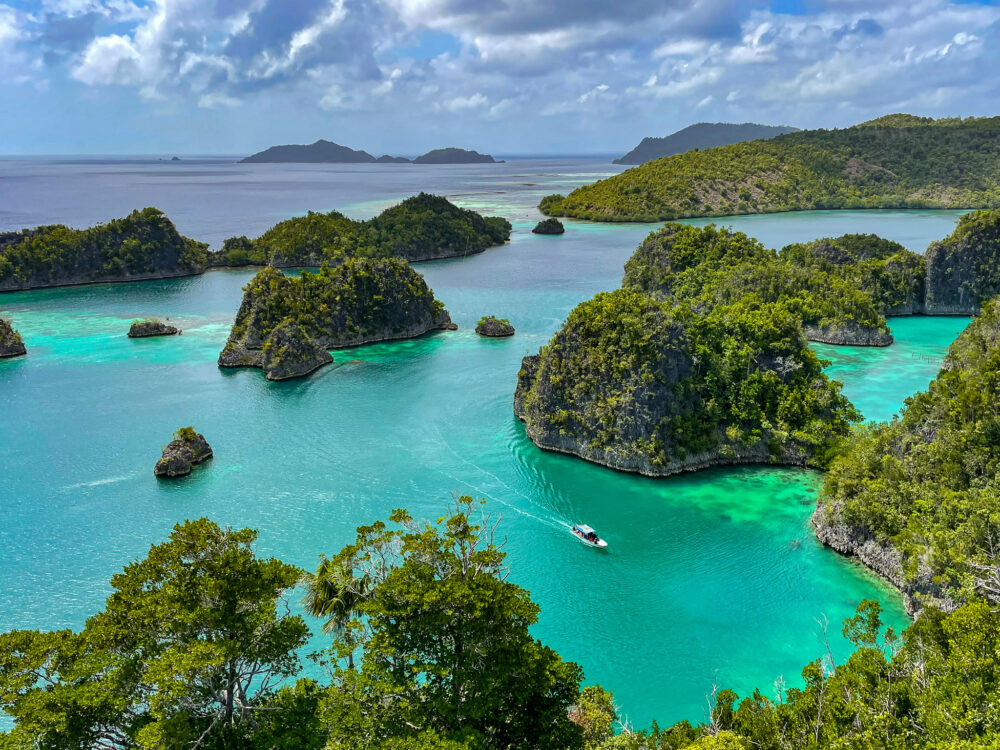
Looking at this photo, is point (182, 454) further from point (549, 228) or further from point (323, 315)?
point (549, 228)

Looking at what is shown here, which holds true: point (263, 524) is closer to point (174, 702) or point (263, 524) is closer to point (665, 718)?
point (174, 702)

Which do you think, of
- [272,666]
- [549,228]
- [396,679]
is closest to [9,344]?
[272,666]

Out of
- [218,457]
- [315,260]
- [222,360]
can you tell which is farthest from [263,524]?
[315,260]

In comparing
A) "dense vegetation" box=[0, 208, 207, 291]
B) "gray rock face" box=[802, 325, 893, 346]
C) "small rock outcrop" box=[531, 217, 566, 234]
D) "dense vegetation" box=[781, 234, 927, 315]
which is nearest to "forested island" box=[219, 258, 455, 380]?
"gray rock face" box=[802, 325, 893, 346]

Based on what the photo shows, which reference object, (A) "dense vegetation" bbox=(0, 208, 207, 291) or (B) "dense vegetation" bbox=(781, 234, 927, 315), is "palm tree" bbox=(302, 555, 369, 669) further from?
(A) "dense vegetation" bbox=(0, 208, 207, 291)

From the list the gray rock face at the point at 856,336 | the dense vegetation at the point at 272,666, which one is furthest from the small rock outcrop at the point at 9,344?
the gray rock face at the point at 856,336
